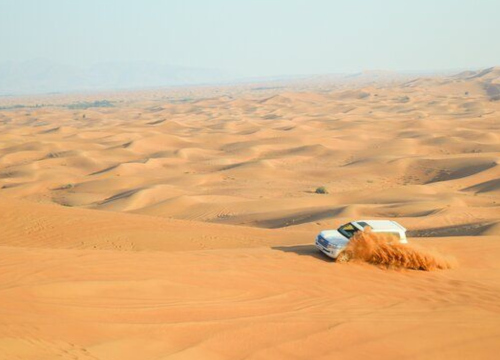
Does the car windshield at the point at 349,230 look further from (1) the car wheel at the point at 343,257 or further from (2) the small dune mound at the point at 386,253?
(1) the car wheel at the point at 343,257

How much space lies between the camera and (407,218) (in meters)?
18.4

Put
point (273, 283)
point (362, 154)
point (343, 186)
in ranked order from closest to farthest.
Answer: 1. point (273, 283)
2. point (343, 186)
3. point (362, 154)

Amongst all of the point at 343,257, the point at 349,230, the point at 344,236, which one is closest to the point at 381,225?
the point at 349,230

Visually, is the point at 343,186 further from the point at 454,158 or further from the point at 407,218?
the point at 407,218

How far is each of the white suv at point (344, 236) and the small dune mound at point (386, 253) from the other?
6.7 inches

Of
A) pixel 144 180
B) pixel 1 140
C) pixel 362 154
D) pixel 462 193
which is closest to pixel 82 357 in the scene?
pixel 462 193

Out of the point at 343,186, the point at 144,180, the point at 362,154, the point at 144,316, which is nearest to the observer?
the point at 144,316

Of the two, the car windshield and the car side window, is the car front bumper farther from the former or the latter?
the car side window

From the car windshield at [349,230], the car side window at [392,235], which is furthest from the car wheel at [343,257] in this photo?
the car side window at [392,235]

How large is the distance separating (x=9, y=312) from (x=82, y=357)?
1498mm

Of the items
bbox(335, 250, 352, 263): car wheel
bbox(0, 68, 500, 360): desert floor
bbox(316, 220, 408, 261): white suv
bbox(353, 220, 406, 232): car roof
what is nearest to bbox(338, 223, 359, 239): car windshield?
bbox(316, 220, 408, 261): white suv

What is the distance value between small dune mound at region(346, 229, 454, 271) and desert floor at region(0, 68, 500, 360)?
0.96 feet

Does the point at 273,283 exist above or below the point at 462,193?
above

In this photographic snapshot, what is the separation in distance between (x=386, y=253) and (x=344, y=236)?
0.96 m
